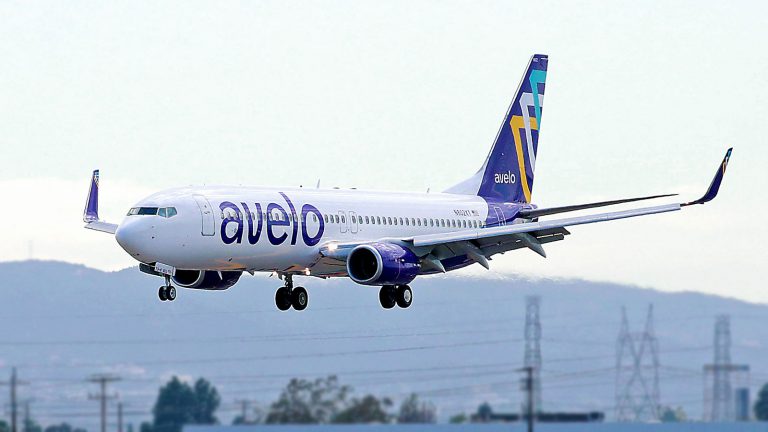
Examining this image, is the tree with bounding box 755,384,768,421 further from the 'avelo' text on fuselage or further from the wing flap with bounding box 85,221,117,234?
the wing flap with bounding box 85,221,117,234

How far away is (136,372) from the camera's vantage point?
68.6 meters

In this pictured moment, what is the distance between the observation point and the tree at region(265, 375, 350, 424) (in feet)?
202

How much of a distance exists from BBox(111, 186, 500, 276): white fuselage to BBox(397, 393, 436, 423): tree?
345 inches

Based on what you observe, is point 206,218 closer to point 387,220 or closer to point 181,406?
point 181,406

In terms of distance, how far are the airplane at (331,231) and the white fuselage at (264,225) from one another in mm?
32

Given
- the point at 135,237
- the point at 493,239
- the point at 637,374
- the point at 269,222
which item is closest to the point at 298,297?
the point at 269,222

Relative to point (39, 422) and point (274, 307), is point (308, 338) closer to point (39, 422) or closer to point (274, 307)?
point (274, 307)

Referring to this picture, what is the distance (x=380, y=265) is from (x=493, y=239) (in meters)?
5.24

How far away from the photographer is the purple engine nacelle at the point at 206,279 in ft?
239

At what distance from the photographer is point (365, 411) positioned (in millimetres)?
62562

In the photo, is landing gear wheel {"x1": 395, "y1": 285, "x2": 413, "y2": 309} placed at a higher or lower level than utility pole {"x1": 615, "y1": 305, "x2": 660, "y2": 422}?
higher

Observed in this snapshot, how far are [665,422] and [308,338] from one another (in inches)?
547

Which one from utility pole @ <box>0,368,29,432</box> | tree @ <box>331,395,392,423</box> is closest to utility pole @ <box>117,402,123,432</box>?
utility pole @ <box>0,368,29,432</box>

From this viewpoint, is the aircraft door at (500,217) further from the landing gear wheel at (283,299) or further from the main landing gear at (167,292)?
the main landing gear at (167,292)
